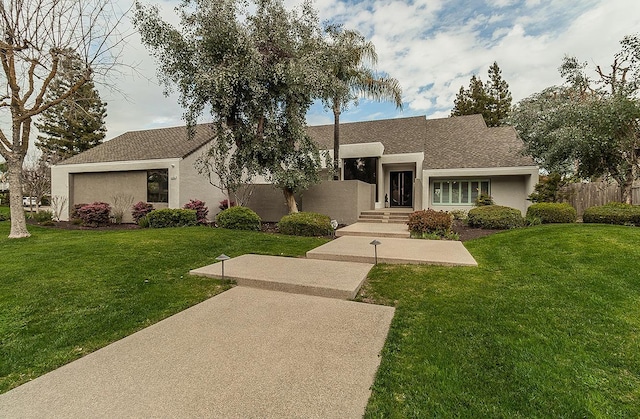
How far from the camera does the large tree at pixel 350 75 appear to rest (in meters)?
11.6

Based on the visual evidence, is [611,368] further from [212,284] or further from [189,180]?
[189,180]

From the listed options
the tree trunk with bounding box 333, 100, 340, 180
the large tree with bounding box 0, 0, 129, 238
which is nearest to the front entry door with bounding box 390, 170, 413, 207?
the tree trunk with bounding box 333, 100, 340, 180

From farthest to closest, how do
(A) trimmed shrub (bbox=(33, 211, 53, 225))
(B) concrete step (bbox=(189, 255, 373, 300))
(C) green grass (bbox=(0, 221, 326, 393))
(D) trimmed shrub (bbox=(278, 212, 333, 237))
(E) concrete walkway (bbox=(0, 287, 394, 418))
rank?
(A) trimmed shrub (bbox=(33, 211, 53, 225)) → (D) trimmed shrub (bbox=(278, 212, 333, 237)) → (B) concrete step (bbox=(189, 255, 373, 300)) → (C) green grass (bbox=(0, 221, 326, 393)) → (E) concrete walkway (bbox=(0, 287, 394, 418))

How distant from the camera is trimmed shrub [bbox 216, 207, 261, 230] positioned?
1134 centimetres

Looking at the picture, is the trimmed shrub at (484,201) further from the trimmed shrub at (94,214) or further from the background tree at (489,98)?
the background tree at (489,98)

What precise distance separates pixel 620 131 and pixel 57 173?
80.6ft

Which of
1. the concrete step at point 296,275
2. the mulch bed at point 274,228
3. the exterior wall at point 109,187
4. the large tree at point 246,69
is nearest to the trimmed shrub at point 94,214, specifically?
the mulch bed at point 274,228

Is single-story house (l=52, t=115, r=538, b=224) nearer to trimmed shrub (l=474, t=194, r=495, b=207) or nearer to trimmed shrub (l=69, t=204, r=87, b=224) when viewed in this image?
trimmed shrub (l=69, t=204, r=87, b=224)

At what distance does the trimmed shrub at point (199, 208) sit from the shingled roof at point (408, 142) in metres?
2.17

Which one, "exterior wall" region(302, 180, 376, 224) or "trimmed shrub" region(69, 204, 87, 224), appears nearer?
"exterior wall" region(302, 180, 376, 224)

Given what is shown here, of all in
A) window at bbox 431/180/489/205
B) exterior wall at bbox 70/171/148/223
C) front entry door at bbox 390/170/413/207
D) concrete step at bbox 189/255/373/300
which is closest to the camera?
concrete step at bbox 189/255/373/300

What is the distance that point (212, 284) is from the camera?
5273 millimetres

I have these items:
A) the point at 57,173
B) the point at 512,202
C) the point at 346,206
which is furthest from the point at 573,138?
the point at 57,173

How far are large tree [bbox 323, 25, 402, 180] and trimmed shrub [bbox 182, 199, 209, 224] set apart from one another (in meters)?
6.51
